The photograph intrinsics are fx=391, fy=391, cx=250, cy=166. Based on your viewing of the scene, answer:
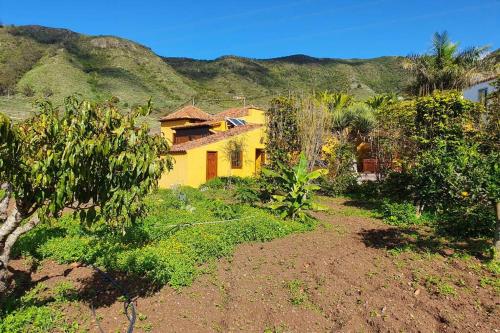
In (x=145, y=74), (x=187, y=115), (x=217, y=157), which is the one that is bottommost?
(x=217, y=157)

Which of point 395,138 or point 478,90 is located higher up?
point 478,90

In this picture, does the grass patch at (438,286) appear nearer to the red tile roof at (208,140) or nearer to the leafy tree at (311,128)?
the leafy tree at (311,128)

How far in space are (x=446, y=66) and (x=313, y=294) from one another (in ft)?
63.2

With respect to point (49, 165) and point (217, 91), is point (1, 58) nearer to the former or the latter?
point (217, 91)

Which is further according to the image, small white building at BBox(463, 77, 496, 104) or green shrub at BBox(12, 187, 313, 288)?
small white building at BBox(463, 77, 496, 104)

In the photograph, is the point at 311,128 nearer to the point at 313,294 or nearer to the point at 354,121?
the point at 313,294

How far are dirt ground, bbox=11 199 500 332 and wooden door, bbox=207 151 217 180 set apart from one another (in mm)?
13898

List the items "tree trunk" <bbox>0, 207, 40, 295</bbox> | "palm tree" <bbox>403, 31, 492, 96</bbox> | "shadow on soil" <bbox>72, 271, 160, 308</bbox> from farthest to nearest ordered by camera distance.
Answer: "palm tree" <bbox>403, 31, 492, 96</bbox> < "shadow on soil" <bbox>72, 271, 160, 308</bbox> < "tree trunk" <bbox>0, 207, 40, 295</bbox>

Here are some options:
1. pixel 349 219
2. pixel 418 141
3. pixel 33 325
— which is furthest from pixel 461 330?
pixel 418 141

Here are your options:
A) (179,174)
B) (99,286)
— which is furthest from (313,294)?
(179,174)


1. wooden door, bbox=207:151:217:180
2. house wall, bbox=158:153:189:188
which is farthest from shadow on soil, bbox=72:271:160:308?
wooden door, bbox=207:151:217:180

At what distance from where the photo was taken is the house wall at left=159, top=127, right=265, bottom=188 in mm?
21688

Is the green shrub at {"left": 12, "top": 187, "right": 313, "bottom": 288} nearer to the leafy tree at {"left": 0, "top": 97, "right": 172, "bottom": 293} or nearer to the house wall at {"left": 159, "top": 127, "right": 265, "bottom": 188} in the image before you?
the leafy tree at {"left": 0, "top": 97, "right": 172, "bottom": 293}

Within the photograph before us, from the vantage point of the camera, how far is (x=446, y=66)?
2144 cm
